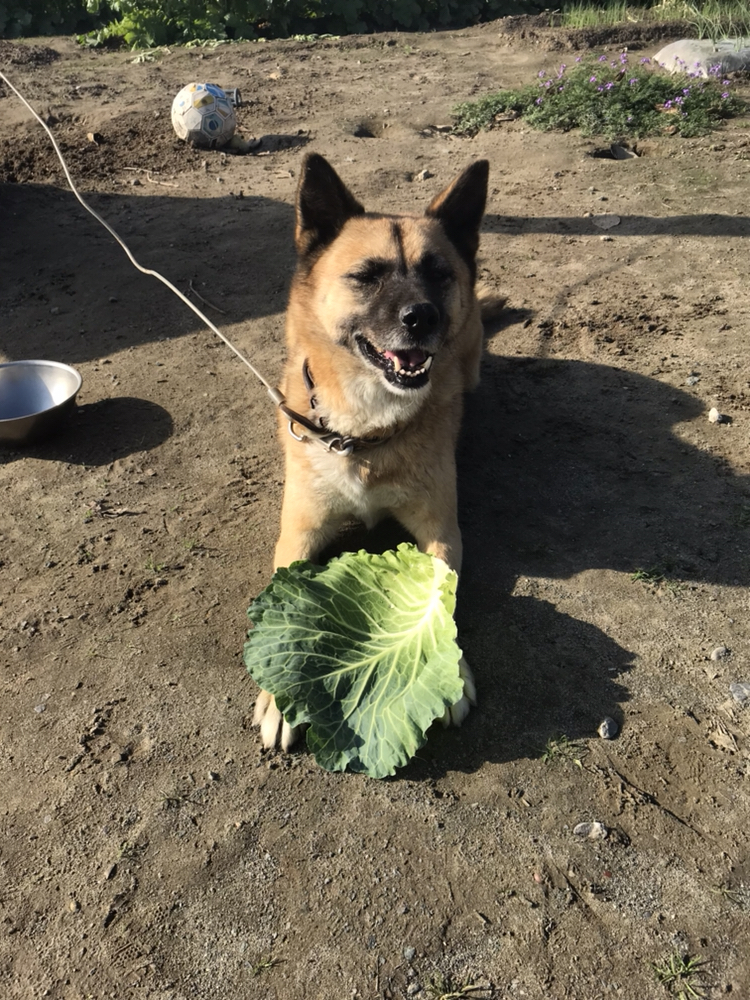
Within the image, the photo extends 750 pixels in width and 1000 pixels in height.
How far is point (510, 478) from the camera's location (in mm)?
3801

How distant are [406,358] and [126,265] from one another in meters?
3.84

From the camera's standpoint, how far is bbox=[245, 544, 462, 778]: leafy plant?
2.30 meters

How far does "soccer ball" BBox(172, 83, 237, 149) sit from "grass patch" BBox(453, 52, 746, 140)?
8.49ft

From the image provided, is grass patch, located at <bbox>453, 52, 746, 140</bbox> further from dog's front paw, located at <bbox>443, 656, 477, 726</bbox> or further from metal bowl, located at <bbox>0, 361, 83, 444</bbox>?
dog's front paw, located at <bbox>443, 656, 477, 726</bbox>

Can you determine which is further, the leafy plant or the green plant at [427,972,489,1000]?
the leafy plant

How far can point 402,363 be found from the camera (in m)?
2.90

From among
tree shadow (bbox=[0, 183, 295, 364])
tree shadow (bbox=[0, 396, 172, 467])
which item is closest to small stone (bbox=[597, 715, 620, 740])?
tree shadow (bbox=[0, 396, 172, 467])

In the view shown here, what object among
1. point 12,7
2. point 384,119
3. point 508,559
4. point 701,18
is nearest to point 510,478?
point 508,559

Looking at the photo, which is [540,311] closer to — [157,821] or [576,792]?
[576,792]

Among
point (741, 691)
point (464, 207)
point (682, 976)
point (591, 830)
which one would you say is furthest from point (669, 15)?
point (682, 976)

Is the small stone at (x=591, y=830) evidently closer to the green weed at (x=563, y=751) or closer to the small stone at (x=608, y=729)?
the green weed at (x=563, y=751)

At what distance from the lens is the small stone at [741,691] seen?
8.39ft

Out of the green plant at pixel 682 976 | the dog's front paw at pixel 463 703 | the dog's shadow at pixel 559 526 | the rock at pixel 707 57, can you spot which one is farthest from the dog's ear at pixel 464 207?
the rock at pixel 707 57

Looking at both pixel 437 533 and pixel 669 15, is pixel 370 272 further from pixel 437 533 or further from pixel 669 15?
pixel 669 15
